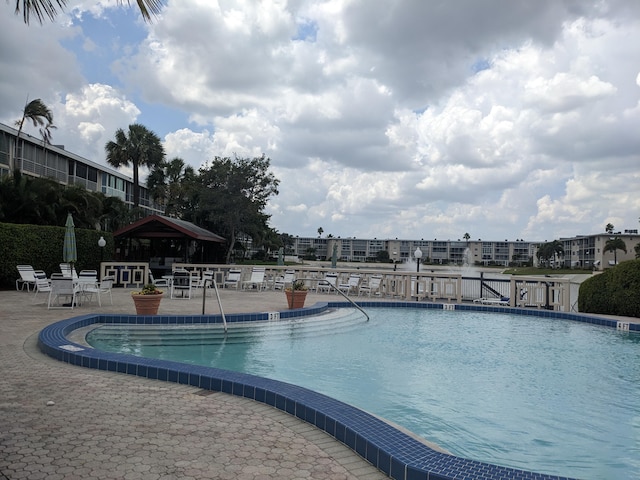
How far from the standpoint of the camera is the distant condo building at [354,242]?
27856 mm

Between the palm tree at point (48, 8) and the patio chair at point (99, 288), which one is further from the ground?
the palm tree at point (48, 8)

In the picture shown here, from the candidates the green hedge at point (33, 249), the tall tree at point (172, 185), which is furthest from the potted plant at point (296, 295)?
the tall tree at point (172, 185)

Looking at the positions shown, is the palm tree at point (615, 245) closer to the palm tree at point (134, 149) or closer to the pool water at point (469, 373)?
the palm tree at point (134, 149)

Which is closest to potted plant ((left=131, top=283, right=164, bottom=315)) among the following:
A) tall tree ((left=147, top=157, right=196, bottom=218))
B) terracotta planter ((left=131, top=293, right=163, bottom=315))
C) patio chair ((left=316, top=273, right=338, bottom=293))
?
terracotta planter ((left=131, top=293, right=163, bottom=315))

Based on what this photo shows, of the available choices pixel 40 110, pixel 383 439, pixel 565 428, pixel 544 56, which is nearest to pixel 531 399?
pixel 565 428

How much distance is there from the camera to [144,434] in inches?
140

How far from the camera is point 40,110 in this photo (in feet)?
80.4

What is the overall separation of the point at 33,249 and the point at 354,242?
4204 inches

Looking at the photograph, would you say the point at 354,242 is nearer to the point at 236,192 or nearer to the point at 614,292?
the point at 236,192

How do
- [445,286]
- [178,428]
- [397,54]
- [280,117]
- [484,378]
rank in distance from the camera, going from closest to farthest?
[178,428] → [484,378] → [397,54] → [445,286] → [280,117]

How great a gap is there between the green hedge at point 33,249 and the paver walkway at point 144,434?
473 inches

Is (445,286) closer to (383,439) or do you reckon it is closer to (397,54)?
(397,54)

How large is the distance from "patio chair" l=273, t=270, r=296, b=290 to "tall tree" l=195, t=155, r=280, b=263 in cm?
1408

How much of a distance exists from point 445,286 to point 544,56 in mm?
7120
